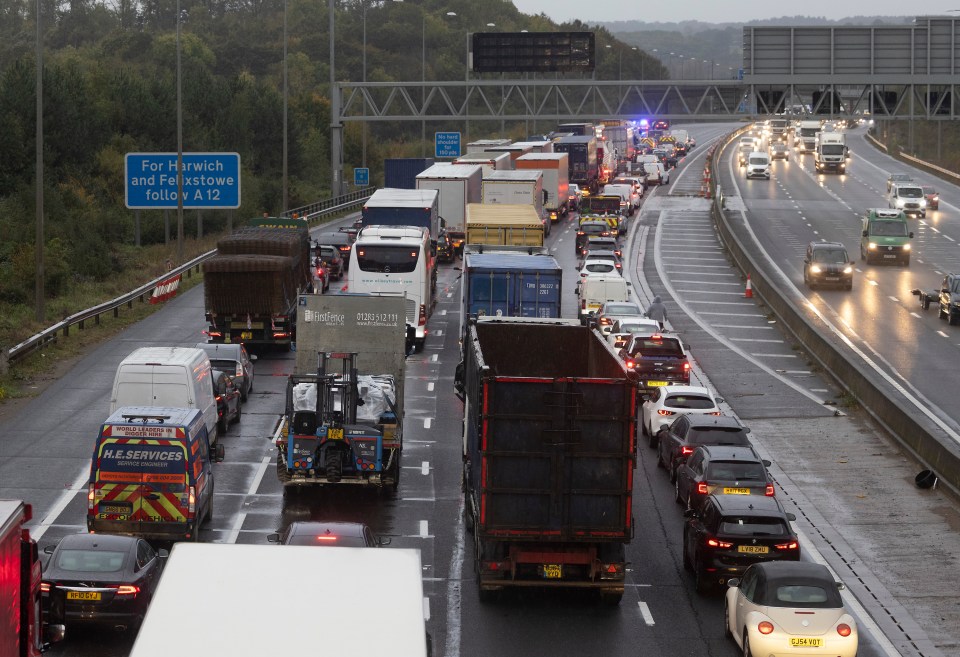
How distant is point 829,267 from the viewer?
187 feet

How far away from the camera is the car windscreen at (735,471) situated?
24.7 m

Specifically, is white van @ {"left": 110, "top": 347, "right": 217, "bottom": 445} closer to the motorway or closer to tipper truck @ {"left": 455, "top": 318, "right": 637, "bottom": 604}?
the motorway

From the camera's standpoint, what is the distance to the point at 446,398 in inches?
1471

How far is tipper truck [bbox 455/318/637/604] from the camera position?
66.1 ft

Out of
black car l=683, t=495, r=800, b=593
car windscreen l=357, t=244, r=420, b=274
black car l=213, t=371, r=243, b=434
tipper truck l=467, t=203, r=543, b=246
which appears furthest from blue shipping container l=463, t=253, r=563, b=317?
black car l=683, t=495, r=800, b=593

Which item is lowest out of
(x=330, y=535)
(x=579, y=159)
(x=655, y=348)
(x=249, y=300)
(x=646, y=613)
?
(x=646, y=613)

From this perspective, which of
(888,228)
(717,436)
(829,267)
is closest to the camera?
(717,436)

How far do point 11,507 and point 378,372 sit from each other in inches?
701

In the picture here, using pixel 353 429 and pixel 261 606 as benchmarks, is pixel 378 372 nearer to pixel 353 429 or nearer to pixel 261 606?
pixel 353 429

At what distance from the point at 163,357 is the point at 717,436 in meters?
10.5

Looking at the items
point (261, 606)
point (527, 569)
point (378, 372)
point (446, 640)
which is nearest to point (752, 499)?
point (527, 569)

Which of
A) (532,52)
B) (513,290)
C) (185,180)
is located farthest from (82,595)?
(532,52)

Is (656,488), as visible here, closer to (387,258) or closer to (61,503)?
(61,503)

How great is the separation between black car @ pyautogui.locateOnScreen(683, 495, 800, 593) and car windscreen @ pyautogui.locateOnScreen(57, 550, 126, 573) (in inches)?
317
